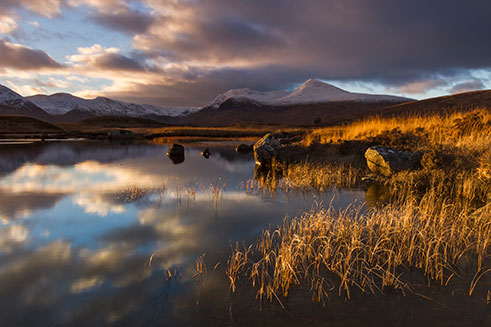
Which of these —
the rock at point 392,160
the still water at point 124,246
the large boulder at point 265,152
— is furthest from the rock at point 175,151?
the rock at point 392,160

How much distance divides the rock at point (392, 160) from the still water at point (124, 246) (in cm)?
266

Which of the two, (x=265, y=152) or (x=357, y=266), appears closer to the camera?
(x=357, y=266)

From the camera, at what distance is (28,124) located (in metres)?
76.4

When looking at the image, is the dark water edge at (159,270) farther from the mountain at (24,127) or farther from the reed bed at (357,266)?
the mountain at (24,127)

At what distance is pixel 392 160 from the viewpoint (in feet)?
40.1

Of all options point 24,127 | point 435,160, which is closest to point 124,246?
point 435,160

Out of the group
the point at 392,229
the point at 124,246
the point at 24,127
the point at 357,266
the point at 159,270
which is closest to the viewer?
the point at 357,266

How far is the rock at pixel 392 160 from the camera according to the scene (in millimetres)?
12094

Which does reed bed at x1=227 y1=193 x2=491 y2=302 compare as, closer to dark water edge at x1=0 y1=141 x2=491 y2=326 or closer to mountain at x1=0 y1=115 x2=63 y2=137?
dark water edge at x1=0 y1=141 x2=491 y2=326

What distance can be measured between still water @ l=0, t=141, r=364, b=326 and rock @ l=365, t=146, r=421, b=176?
8.72ft

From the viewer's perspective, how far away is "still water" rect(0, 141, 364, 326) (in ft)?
13.3

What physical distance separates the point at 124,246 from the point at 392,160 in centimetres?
1085

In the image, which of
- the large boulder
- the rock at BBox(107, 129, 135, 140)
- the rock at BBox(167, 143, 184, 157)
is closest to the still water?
the large boulder

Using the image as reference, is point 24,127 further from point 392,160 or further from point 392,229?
point 392,229
